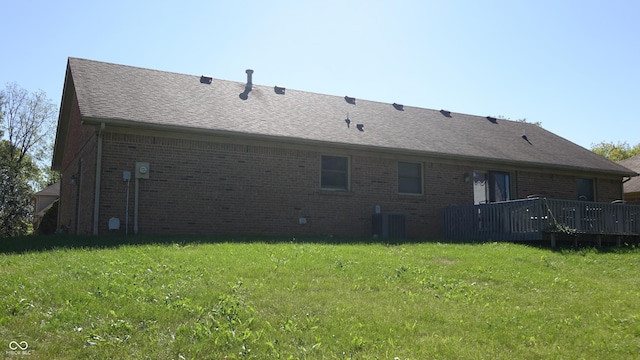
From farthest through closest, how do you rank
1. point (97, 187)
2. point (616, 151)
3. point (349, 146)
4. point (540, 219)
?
1. point (616, 151)
2. point (349, 146)
3. point (540, 219)
4. point (97, 187)

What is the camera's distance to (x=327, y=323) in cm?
725

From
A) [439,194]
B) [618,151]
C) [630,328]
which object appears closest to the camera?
[630,328]

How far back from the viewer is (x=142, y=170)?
1492 cm

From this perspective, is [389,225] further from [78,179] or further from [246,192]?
[78,179]

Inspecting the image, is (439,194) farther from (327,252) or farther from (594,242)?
(327,252)

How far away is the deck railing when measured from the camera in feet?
50.9

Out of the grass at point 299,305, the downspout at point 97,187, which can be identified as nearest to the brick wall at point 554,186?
the grass at point 299,305

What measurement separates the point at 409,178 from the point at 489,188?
11.0ft

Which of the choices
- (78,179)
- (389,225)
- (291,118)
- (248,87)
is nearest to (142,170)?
(78,179)

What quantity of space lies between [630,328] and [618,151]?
60727 millimetres

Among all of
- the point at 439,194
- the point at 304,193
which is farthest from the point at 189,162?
the point at 439,194

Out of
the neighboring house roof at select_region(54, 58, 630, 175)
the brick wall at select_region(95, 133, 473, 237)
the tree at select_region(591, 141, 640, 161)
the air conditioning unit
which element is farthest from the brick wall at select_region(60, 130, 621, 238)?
the tree at select_region(591, 141, 640, 161)

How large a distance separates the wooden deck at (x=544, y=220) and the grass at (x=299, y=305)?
3.68 meters

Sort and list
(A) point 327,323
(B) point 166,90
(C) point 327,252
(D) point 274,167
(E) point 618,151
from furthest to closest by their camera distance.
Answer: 1. (E) point 618,151
2. (B) point 166,90
3. (D) point 274,167
4. (C) point 327,252
5. (A) point 327,323
